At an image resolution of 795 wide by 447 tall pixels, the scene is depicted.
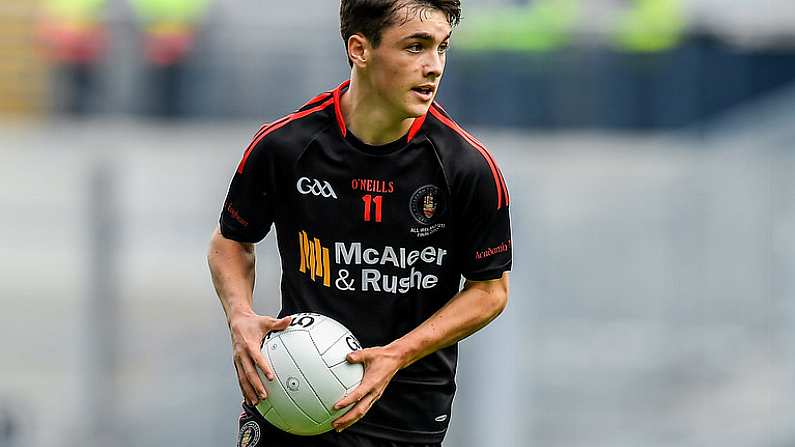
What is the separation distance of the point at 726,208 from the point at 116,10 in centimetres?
807

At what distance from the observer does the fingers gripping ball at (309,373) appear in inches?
187

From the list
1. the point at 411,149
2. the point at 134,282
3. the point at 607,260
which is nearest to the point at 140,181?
the point at 134,282

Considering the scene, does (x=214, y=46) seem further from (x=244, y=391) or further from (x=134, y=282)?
(x=244, y=391)

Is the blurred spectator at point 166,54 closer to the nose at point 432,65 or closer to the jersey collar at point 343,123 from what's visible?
→ the jersey collar at point 343,123

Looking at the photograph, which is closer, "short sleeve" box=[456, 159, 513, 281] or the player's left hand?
the player's left hand

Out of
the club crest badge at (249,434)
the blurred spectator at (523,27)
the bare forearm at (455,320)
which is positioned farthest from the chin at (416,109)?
the blurred spectator at (523,27)

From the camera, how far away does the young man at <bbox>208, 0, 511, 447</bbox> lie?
482 cm

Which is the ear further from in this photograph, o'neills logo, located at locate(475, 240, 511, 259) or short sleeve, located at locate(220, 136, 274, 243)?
o'neills logo, located at locate(475, 240, 511, 259)

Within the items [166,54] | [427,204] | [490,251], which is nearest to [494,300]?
[490,251]

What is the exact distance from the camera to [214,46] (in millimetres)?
16672

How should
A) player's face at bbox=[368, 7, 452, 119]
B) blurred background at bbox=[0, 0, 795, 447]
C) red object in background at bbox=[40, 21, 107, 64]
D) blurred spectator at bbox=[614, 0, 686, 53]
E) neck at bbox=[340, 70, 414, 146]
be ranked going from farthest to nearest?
blurred spectator at bbox=[614, 0, 686, 53] → red object in background at bbox=[40, 21, 107, 64] → blurred background at bbox=[0, 0, 795, 447] → neck at bbox=[340, 70, 414, 146] → player's face at bbox=[368, 7, 452, 119]

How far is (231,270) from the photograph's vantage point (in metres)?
5.13

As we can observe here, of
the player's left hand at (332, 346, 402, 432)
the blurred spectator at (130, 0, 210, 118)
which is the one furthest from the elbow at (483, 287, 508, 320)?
the blurred spectator at (130, 0, 210, 118)

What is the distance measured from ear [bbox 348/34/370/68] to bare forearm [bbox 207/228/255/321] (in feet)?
2.71
